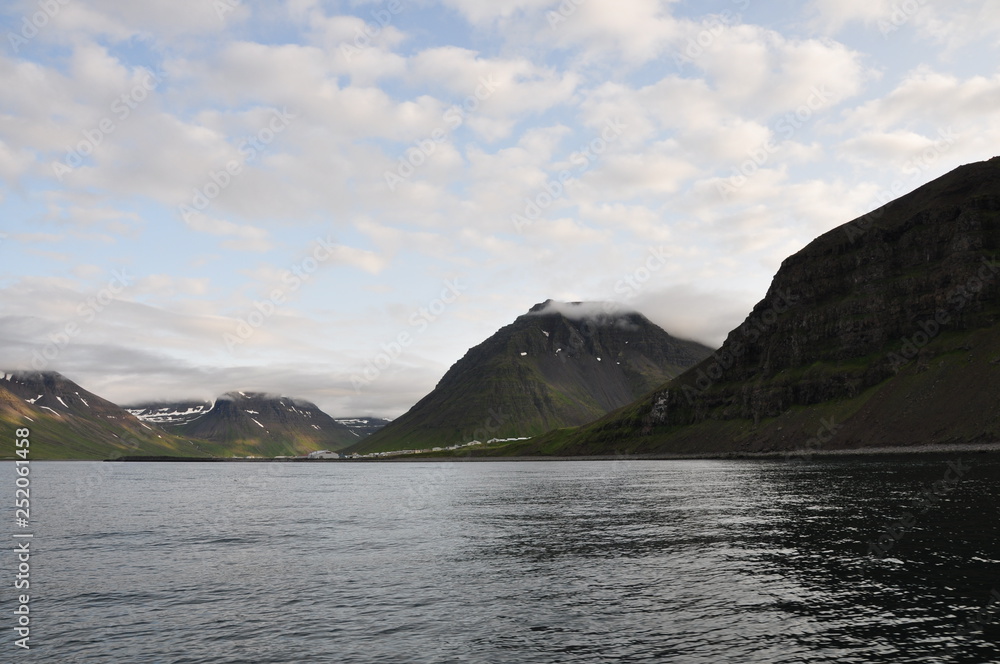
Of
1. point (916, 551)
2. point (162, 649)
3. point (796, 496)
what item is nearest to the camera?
point (162, 649)

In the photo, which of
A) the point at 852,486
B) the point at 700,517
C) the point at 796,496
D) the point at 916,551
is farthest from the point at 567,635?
the point at 852,486

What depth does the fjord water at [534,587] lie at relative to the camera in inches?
1145

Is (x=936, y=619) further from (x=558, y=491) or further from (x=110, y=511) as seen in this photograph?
(x=110, y=511)

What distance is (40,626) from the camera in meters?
34.1

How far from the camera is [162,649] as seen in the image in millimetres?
29859

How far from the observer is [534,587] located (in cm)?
4147

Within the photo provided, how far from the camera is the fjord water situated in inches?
1145

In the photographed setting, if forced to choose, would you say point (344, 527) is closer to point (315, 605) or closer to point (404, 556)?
point (404, 556)

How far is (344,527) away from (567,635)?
4964cm

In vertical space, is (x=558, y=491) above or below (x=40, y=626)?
below

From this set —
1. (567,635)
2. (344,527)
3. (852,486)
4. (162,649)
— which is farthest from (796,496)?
(162,649)

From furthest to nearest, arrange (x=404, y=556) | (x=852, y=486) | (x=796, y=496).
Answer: (x=852, y=486) → (x=796, y=496) → (x=404, y=556)

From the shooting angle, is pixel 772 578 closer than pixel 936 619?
No

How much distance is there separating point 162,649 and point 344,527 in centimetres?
4551
